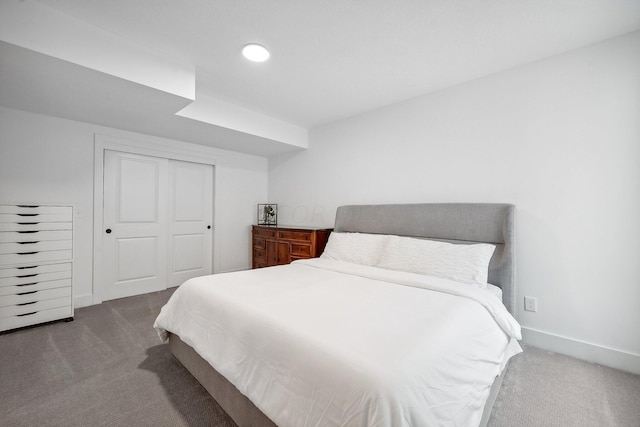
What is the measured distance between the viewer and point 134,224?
11.5 ft

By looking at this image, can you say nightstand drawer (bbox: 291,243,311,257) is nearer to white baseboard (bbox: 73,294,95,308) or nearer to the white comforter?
the white comforter

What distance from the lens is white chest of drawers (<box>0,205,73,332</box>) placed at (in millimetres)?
2410

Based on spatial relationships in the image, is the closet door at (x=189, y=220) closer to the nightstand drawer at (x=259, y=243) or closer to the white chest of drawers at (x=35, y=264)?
the nightstand drawer at (x=259, y=243)

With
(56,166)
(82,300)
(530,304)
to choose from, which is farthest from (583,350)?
(56,166)

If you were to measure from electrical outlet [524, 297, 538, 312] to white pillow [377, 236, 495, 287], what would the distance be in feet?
1.79

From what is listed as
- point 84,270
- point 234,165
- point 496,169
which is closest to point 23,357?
point 84,270

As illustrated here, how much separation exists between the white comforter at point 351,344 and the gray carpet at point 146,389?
0.95 ft

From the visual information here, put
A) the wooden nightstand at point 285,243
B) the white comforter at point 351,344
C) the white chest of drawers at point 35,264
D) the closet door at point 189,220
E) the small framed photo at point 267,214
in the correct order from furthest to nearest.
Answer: the small framed photo at point 267,214 → the closet door at point 189,220 → the wooden nightstand at point 285,243 → the white chest of drawers at point 35,264 → the white comforter at point 351,344

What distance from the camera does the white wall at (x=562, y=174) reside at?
6.30 feet

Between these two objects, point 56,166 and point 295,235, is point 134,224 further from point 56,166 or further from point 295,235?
point 295,235

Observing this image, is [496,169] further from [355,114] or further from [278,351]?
[278,351]

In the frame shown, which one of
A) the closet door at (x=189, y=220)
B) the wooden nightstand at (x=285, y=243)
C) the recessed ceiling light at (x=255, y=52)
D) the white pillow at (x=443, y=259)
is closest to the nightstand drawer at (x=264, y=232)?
the wooden nightstand at (x=285, y=243)

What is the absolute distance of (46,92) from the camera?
228 cm

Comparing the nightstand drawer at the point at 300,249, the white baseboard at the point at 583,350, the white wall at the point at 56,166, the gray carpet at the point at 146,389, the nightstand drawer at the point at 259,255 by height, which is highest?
the white wall at the point at 56,166
